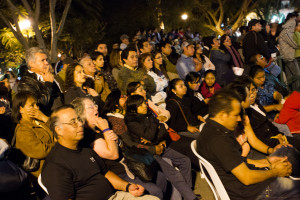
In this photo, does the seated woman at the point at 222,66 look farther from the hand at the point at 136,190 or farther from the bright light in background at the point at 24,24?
the bright light in background at the point at 24,24

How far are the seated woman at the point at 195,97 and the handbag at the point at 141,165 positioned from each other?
254cm

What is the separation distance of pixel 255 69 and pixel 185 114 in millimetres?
1643

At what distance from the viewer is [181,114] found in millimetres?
5133

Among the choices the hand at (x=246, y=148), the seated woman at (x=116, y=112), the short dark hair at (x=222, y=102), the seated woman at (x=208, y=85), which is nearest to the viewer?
the short dark hair at (x=222, y=102)

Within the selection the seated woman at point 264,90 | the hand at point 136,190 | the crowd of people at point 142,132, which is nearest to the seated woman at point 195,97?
the crowd of people at point 142,132

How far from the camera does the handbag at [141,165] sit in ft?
10.8

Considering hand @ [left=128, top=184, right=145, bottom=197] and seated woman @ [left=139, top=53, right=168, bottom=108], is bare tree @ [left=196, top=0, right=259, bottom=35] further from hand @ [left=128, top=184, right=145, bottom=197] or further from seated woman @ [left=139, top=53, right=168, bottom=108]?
hand @ [left=128, top=184, right=145, bottom=197]

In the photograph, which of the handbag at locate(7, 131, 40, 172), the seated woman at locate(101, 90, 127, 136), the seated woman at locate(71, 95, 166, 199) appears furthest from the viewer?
the seated woman at locate(101, 90, 127, 136)

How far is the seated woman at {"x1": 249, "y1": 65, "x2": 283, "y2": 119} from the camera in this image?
5453 millimetres

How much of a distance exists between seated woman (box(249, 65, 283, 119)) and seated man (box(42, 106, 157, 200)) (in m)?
3.44

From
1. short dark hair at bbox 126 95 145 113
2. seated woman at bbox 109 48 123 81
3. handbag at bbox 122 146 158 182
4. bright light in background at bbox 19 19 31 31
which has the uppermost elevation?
bright light in background at bbox 19 19 31 31

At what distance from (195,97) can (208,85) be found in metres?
0.86

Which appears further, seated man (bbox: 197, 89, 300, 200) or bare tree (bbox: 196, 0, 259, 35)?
bare tree (bbox: 196, 0, 259, 35)

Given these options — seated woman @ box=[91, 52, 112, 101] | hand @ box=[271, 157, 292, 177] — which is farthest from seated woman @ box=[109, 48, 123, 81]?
hand @ box=[271, 157, 292, 177]
